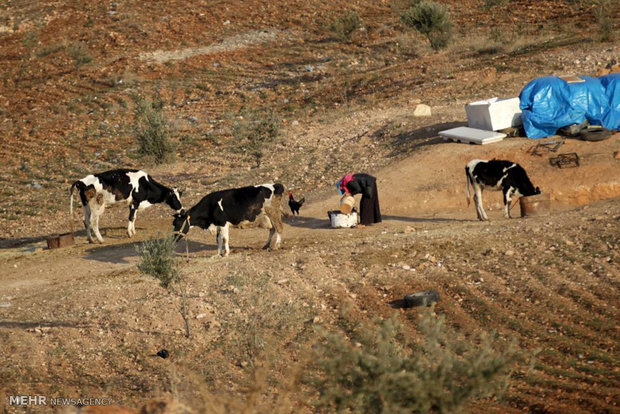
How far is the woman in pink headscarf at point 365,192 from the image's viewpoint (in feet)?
60.3

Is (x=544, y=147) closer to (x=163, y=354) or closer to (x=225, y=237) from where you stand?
(x=225, y=237)

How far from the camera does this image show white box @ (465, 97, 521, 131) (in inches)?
849

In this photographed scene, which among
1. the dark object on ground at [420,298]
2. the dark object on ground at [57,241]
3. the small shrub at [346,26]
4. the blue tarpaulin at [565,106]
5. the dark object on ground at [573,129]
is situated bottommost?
the dark object on ground at [420,298]

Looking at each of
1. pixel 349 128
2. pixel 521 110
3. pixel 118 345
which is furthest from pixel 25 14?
pixel 118 345

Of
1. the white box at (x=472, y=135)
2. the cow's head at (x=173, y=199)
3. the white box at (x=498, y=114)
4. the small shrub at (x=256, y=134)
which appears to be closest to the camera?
the cow's head at (x=173, y=199)

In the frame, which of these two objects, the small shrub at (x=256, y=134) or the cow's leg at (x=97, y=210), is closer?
the cow's leg at (x=97, y=210)

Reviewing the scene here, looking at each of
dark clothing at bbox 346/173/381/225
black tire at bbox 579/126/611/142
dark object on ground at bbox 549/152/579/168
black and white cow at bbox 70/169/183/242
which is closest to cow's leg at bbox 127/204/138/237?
black and white cow at bbox 70/169/183/242

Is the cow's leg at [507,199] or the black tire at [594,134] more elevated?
the black tire at [594,134]

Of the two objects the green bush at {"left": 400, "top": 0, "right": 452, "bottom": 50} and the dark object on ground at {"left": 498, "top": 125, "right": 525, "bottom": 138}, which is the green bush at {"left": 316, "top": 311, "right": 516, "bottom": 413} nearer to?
the dark object on ground at {"left": 498, "top": 125, "right": 525, "bottom": 138}

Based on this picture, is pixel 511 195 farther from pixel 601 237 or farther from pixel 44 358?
pixel 44 358

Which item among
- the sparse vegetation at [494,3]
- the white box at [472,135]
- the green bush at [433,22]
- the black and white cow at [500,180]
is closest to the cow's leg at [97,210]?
the black and white cow at [500,180]

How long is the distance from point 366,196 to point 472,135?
465cm

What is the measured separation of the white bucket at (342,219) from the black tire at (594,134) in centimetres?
653

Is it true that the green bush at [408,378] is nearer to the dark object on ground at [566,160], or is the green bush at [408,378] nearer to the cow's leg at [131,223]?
the dark object on ground at [566,160]
